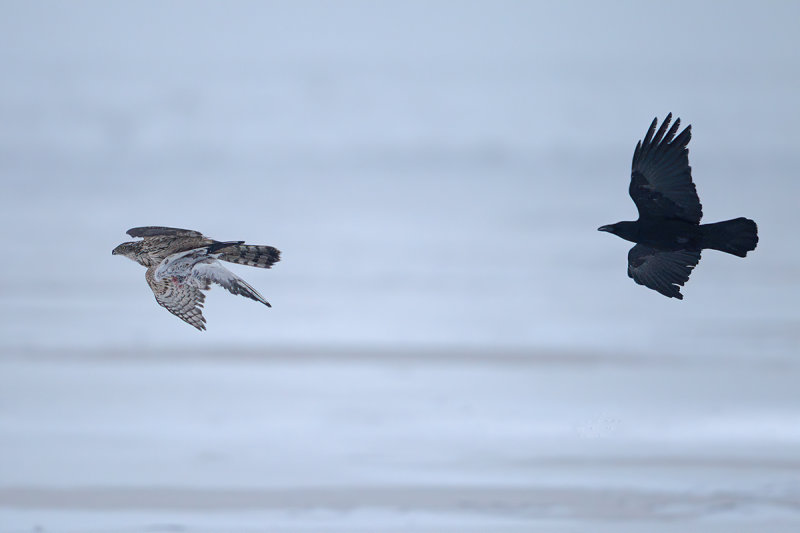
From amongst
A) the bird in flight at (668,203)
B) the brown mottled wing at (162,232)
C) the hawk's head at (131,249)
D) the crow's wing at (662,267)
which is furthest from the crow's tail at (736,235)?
the hawk's head at (131,249)

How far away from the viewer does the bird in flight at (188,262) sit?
1012 cm

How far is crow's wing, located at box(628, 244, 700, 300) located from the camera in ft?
31.9

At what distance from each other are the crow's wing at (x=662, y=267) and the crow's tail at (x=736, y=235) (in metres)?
0.44

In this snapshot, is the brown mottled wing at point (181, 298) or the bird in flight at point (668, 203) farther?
the brown mottled wing at point (181, 298)

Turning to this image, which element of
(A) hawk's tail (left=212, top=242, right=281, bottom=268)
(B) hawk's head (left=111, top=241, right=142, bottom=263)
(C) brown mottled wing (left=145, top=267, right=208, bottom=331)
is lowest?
(C) brown mottled wing (left=145, top=267, right=208, bottom=331)

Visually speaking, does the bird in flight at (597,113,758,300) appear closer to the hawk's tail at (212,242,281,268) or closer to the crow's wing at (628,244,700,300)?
the crow's wing at (628,244,700,300)

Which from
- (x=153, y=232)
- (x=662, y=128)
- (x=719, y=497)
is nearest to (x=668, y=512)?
(x=719, y=497)

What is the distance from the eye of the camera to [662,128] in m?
9.46

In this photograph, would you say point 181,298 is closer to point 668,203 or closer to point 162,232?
point 162,232

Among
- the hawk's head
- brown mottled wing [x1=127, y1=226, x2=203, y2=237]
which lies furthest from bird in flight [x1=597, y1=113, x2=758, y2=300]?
the hawk's head

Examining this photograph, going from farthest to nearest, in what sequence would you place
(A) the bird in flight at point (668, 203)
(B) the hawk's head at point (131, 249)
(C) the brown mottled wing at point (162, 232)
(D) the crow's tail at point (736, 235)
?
(B) the hawk's head at point (131, 249), (C) the brown mottled wing at point (162, 232), (A) the bird in flight at point (668, 203), (D) the crow's tail at point (736, 235)

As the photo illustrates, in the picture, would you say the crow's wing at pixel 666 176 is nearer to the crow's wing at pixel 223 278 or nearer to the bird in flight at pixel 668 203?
the bird in flight at pixel 668 203

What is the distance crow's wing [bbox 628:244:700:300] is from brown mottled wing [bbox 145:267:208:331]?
115 inches

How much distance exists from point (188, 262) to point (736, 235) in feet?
11.7
